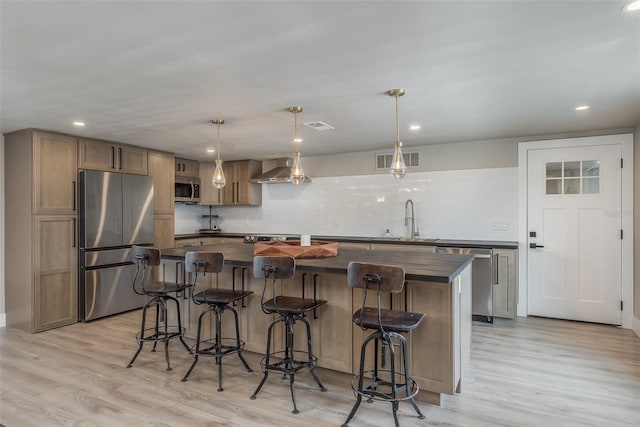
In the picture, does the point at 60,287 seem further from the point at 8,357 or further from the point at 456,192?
the point at 456,192

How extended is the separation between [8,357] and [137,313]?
5.08ft

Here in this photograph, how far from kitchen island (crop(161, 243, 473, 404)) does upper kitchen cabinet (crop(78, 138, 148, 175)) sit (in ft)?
6.90

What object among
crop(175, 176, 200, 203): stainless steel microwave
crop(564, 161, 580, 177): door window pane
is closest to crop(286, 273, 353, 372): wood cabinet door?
crop(564, 161, 580, 177): door window pane

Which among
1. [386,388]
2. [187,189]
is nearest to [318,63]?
[386,388]

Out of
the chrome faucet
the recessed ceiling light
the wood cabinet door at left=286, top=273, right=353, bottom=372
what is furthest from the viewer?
the chrome faucet

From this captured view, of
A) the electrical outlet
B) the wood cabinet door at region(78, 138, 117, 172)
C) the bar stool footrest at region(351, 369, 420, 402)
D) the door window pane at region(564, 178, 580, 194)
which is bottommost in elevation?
the bar stool footrest at region(351, 369, 420, 402)

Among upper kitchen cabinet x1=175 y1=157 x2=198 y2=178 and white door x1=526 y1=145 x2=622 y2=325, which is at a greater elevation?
upper kitchen cabinet x1=175 y1=157 x2=198 y2=178

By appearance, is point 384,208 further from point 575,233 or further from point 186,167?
point 186,167

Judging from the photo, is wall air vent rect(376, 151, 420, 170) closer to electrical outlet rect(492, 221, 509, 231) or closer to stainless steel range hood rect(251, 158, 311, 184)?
stainless steel range hood rect(251, 158, 311, 184)

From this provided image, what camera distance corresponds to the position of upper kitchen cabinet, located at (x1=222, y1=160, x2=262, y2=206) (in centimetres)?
647

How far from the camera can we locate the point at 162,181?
5.52m

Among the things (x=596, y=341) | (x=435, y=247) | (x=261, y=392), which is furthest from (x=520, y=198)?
(x=261, y=392)

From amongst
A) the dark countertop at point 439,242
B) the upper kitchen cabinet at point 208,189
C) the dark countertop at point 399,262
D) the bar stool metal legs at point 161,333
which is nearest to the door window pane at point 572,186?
the dark countertop at point 439,242

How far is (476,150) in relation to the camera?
16.1 feet
